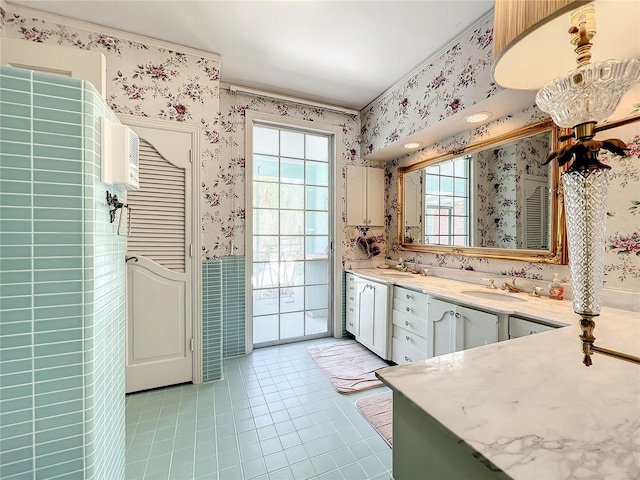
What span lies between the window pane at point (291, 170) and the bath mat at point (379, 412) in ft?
7.60

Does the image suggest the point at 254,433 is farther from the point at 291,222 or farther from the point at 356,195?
the point at 356,195

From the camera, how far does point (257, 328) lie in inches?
123

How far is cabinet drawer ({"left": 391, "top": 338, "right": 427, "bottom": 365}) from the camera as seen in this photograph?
2.31 meters

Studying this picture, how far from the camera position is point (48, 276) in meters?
0.84

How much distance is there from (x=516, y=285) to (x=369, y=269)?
1550mm

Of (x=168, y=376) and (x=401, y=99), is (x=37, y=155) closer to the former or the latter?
(x=168, y=376)

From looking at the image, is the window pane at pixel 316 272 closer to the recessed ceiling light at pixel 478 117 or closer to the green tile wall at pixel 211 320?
the green tile wall at pixel 211 320

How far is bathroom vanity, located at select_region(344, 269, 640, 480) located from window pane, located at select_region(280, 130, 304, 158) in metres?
2.84

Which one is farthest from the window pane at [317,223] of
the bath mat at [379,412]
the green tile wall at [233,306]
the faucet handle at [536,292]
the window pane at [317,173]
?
the faucet handle at [536,292]

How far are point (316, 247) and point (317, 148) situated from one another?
3.94 feet

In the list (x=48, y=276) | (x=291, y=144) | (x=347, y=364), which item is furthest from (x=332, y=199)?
(x=48, y=276)

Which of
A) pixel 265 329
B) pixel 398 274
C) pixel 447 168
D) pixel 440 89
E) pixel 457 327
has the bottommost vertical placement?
→ pixel 265 329

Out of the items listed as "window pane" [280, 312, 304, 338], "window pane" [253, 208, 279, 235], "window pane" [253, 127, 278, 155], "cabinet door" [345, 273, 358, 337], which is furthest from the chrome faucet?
"window pane" [253, 127, 278, 155]

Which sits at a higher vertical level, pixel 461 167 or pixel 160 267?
pixel 461 167
